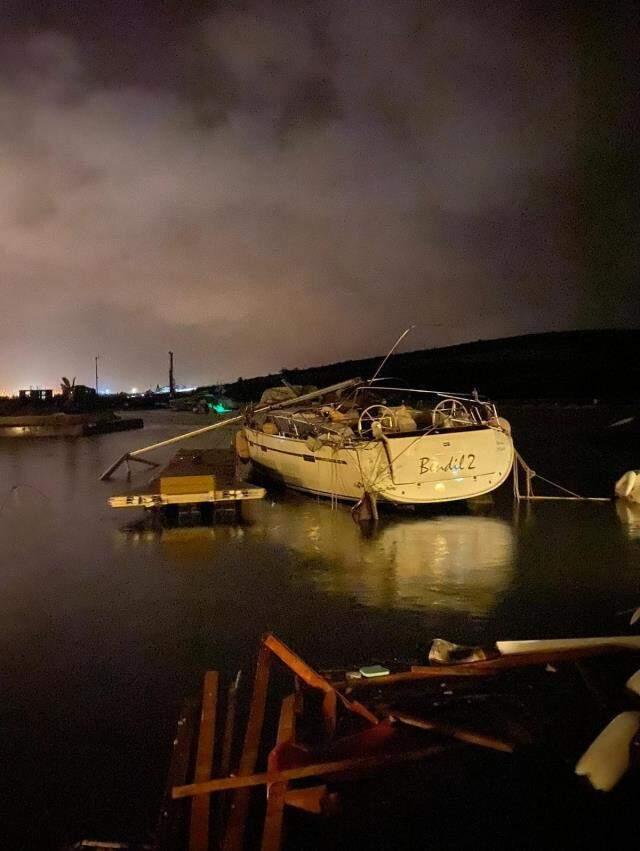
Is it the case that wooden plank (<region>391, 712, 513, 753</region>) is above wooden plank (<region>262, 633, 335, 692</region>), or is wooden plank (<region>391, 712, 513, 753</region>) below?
below

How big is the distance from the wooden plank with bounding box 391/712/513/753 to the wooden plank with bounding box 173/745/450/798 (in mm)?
313

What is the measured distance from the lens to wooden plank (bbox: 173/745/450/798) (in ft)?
14.9

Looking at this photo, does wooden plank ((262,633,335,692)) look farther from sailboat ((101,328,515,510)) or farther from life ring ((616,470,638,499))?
life ring ((616,470,638,499))

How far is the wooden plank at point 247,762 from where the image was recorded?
437 centimetres

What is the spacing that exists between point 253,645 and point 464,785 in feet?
12.5

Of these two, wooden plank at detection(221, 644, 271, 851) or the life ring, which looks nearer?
wooden plank at detection(221, 644, 271, 851)

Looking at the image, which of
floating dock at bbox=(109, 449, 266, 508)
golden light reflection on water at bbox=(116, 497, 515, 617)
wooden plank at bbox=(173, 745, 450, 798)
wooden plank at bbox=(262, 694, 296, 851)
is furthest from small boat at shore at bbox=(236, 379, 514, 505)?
wooden plank at bbox=(262, 694, 296, 851)

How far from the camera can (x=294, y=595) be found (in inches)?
404

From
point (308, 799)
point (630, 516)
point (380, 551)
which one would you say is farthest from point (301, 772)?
point (630, 516)

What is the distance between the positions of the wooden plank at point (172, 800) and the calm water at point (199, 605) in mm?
332

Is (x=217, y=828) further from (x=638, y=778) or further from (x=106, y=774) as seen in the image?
(x=638, y=778)

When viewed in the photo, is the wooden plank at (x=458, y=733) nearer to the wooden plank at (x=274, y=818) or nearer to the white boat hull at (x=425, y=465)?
the wooden plank at (x=274, y=818)

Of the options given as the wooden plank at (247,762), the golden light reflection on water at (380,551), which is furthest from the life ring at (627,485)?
the wooden plank at (247,762)

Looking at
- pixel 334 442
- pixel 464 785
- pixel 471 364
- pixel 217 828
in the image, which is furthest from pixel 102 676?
pixel 471 364
